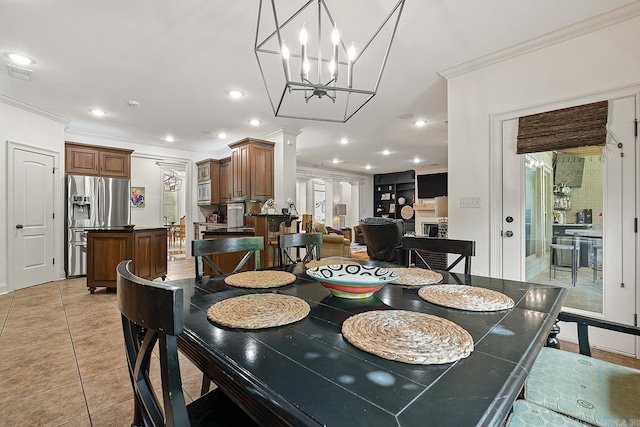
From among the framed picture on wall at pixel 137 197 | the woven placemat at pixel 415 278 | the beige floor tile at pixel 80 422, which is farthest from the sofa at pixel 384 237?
the framed picture on wall at pixel 137 197

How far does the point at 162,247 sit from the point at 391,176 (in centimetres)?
899

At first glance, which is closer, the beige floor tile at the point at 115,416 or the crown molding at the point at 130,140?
the beige floor tile at the point at 115,416

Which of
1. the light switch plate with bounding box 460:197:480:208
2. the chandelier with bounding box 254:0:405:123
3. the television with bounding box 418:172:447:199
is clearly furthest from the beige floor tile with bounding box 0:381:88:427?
the television with bounding box 418:172:447:199

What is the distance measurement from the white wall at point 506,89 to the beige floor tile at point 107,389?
9.79 feet

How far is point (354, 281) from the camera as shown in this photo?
113cm

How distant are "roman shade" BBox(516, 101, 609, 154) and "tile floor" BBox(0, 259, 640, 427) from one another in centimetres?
164

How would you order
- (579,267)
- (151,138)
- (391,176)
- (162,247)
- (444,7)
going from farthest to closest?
(391,176), (151,138), (162,247), (579,267), (444,7)

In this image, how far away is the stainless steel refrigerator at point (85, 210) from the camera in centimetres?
485

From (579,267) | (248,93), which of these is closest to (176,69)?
(248,93)

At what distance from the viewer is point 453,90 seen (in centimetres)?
313

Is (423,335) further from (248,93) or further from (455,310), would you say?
(248,93)

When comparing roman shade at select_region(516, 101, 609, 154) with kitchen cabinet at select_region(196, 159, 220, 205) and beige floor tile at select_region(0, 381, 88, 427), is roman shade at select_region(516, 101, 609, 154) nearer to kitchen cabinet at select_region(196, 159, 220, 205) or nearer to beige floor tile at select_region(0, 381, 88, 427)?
beige floor tile at select_region(0, 381, 88, 427)

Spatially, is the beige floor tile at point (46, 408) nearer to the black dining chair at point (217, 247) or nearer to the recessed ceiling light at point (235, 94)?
the black dining chair at point (217, 247)

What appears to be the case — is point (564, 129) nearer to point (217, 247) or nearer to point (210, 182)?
point (217, 247)
